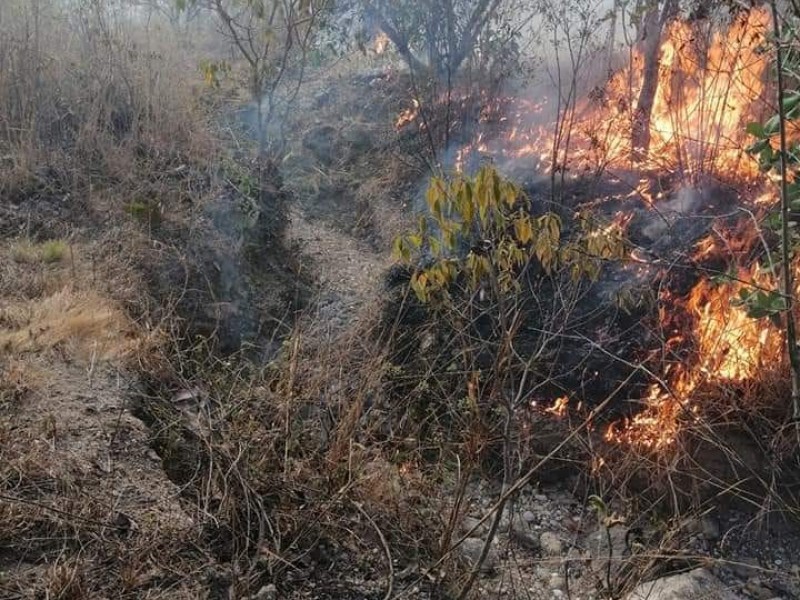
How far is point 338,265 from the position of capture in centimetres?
573

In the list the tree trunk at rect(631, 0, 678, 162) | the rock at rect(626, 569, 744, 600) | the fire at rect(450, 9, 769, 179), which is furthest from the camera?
the tree trunk at rect(631, 0, 678, 162)

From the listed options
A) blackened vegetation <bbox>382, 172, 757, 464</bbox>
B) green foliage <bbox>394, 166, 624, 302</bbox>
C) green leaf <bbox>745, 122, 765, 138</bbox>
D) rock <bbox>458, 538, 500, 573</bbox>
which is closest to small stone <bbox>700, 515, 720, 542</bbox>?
blackened vegetation <bbox>382, 172, 757, 464</bbox>

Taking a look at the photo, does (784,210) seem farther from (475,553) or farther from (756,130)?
(475,553)

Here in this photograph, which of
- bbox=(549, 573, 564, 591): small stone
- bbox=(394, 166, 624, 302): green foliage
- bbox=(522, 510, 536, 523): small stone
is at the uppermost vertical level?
bbox=(394, 166, 624, 302): green foliage

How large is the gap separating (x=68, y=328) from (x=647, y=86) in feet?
15.1

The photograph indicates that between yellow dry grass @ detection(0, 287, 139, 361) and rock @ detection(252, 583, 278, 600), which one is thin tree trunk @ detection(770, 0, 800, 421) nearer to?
rock @ detection(252, 583, 278, 600)

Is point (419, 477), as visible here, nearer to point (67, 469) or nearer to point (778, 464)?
point (67, 469)

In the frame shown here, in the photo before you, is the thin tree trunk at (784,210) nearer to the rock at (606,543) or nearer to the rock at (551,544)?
the rock at (606,543)

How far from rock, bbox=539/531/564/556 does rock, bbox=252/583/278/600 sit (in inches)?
60.1

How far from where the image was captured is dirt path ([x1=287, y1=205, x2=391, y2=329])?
4.97 meters

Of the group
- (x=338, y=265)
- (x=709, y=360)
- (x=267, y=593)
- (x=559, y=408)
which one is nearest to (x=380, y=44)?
(x=338, y=265)

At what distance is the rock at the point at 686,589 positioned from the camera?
2664 mm

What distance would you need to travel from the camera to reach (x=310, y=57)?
6555mm

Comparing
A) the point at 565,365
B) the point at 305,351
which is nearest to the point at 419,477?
the point at 305,351
